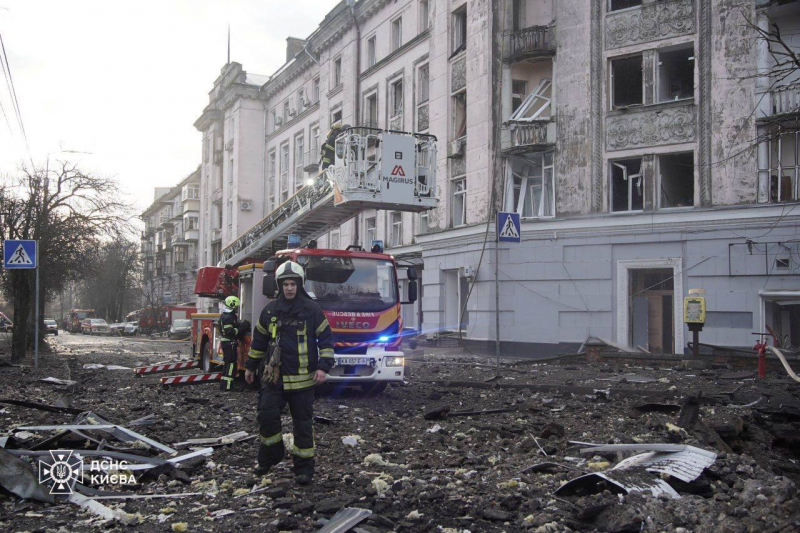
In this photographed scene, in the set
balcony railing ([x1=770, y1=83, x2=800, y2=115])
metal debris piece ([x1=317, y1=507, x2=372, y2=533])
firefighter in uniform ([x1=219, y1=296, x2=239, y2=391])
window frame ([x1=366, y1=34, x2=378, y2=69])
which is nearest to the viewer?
metal debris piece ([x1=317, y1=507, x2=372, y2=533])

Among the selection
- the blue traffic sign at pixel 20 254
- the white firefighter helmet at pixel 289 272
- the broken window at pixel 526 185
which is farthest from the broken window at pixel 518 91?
the white firefighter helmet at pixel 289 272

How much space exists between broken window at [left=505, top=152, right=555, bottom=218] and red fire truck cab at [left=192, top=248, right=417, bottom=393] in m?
11.8

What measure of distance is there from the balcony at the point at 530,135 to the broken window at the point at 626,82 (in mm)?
2077

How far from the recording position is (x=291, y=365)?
261 inches

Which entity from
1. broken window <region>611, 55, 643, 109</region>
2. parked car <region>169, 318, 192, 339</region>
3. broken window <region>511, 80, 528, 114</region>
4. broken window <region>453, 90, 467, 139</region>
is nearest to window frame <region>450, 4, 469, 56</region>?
broken window <region>453, 90, 467, 139</region>

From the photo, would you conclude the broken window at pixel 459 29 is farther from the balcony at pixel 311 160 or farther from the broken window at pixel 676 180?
the balcony at pixel 311 160

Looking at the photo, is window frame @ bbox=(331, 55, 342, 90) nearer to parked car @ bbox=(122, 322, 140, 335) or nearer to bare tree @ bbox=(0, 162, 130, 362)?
bare tree @ bbox=(0, 162, 130, 362)

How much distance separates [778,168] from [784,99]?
185 cm

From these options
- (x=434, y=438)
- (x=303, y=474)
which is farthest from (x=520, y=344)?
(x=303, y=474)

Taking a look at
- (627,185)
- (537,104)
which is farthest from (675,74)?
(537,104)

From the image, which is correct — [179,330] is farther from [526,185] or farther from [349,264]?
[349,264]

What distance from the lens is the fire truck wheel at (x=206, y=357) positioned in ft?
50.2

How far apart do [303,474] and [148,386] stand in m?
9.06

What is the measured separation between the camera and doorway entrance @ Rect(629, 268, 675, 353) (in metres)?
20.9
